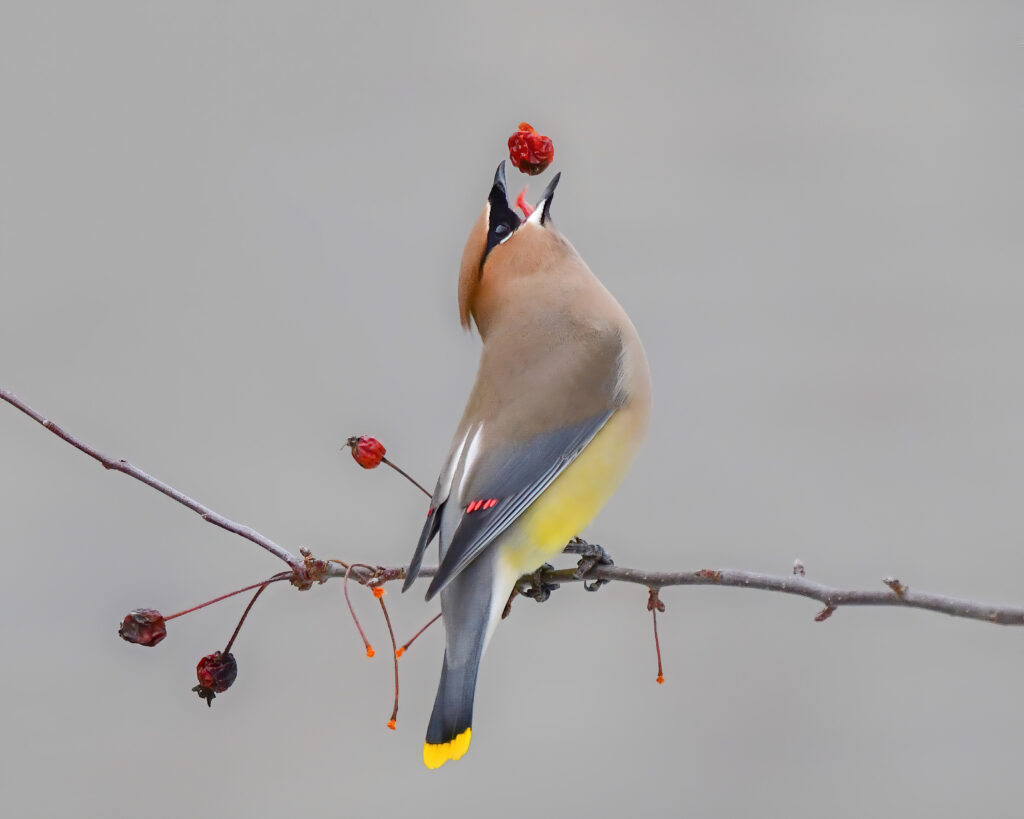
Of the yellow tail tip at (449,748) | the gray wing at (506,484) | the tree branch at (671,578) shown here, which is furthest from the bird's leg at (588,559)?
the yellow tail tip at (449,748)

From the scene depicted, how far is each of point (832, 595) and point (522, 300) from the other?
56 centimetres

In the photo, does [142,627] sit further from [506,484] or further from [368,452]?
[506,484]

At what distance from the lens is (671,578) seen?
117 centimetres

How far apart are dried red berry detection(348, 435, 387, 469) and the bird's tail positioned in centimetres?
26

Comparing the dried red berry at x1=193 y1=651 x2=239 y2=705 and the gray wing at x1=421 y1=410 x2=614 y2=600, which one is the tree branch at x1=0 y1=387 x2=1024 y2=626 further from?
the dried red berry at x1=193 y1=651 x2=239 y2=705

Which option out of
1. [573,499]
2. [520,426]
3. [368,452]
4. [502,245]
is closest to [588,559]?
[573,499]

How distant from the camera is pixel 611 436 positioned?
1.46 m

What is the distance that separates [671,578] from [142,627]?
1.86 ft

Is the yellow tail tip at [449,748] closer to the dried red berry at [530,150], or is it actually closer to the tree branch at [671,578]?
the tree branch at [671,578]

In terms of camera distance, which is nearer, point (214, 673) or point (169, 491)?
point (169, 491)

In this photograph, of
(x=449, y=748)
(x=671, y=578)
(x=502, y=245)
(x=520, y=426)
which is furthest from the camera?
(x=502, y=245)

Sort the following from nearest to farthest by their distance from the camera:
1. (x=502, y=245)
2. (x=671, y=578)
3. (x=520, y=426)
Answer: (x=671, y=578)
(x=520, y=426)
(x=502, y=245)

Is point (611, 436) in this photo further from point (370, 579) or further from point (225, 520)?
point (225, 520)

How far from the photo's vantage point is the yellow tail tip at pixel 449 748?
1266 mm
